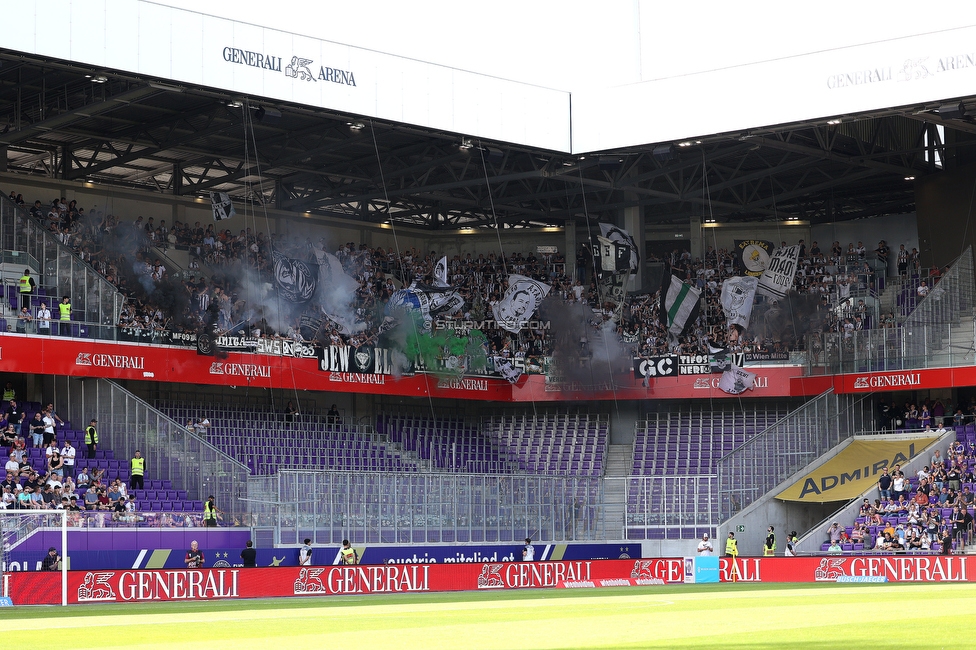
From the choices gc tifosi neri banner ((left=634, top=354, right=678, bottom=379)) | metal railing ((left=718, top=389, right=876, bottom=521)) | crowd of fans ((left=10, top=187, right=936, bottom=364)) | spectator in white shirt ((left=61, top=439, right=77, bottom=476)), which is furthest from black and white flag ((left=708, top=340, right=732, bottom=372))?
spectator in white shirt ((left=61, top=439, right=77, bottom=476))

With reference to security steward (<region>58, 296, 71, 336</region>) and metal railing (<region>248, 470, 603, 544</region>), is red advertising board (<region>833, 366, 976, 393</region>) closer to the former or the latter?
metal railing (<region>248, 470, 603, 544</region>)

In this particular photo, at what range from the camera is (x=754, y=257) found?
2254 inches

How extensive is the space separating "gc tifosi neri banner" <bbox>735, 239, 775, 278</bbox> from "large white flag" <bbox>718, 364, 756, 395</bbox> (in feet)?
23.7

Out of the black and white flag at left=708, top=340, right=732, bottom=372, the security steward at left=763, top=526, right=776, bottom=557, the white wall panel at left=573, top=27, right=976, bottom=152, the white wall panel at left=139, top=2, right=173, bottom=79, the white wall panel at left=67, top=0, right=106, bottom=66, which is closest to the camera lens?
the white wall panel at left=67, top=0, right=106, bottom=66

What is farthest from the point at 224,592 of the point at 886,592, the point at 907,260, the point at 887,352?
the point at 907,260

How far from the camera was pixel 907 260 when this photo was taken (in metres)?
54.3

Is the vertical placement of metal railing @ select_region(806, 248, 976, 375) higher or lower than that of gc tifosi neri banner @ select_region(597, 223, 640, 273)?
lower

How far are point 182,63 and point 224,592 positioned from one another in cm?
1531

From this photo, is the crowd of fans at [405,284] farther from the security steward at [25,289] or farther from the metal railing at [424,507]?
the metal railing at [424,507]

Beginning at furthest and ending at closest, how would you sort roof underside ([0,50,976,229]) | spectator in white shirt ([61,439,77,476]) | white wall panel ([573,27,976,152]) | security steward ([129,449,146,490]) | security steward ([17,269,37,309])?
roof underside ([0,50,976,229]) < white wall panel ([573,27,976,152]) < security steward ([17,269,37,309]) < security steward ([129,449,146,490]) < spectator in white shirt ([61,439,77,476])

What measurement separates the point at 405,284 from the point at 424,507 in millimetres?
16116

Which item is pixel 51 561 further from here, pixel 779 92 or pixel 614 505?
pixel 779 92

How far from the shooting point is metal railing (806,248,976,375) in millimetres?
46625

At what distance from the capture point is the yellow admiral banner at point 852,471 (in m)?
45.1
